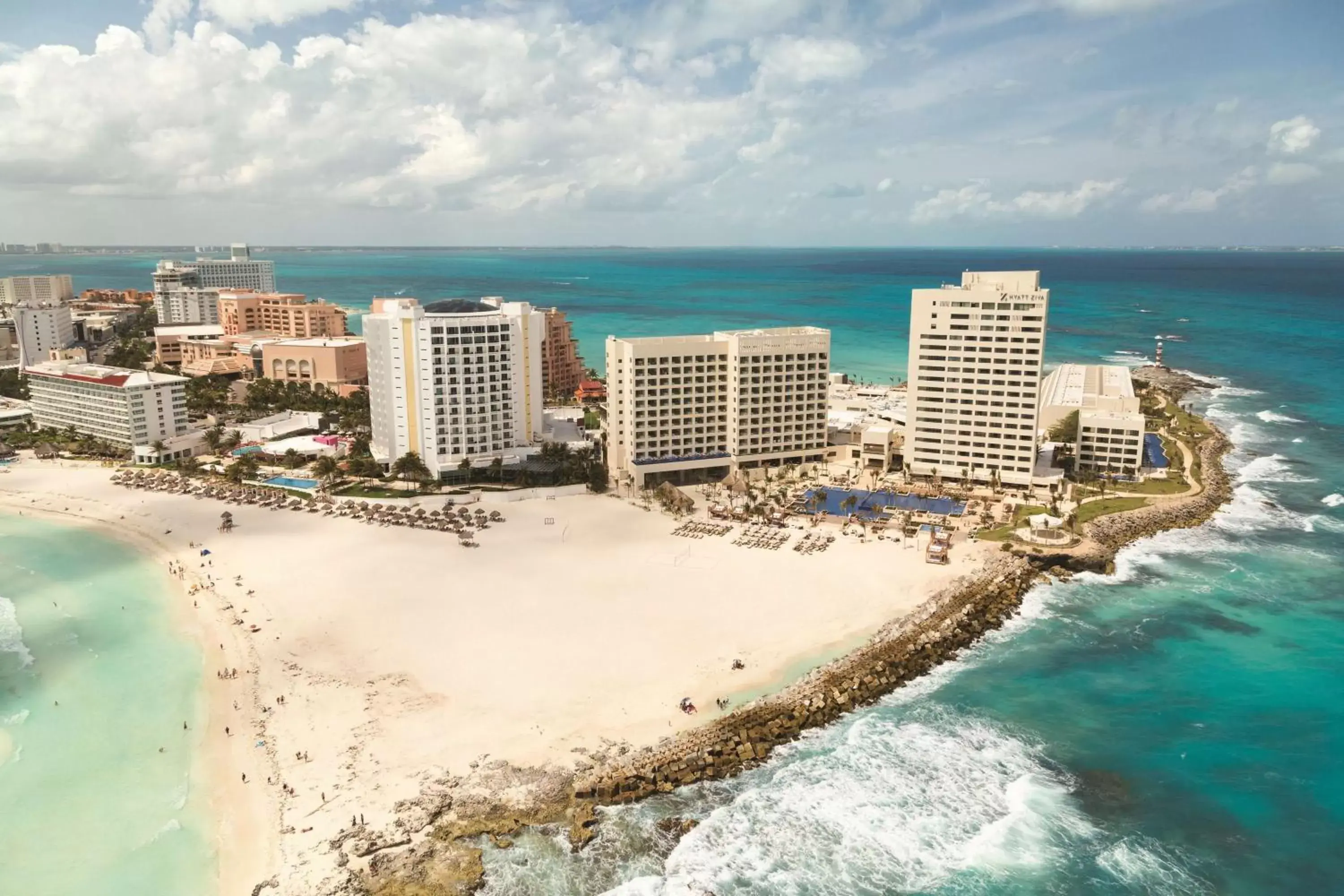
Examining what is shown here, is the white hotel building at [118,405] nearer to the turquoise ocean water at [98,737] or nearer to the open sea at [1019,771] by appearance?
the turquoise ocean water at [98,737]

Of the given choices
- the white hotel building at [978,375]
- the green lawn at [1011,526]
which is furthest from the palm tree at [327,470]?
the green lawn at [1011,526]

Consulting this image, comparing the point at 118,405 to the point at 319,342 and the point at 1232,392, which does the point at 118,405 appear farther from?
the point at 1232,392

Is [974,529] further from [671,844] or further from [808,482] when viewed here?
[671,844]

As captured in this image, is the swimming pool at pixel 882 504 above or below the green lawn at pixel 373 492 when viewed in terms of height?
above

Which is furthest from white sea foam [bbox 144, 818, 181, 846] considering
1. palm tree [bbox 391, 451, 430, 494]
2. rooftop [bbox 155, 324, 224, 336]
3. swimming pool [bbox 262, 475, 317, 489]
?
rooftop [bbox 155, 324, 224, 336]

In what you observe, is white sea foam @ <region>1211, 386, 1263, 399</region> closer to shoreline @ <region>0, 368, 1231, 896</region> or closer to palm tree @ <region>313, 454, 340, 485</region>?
shoreline @ <region>0, 368, 1231, 896</region>

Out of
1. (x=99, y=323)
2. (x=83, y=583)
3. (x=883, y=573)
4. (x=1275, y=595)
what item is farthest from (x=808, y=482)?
(x=99, y=323)
